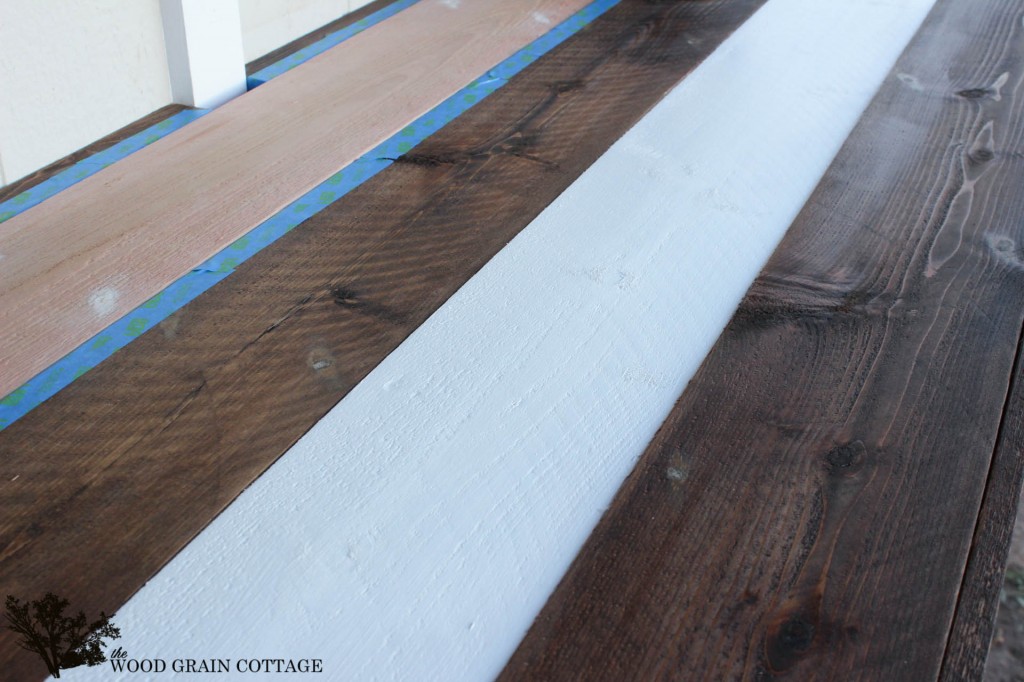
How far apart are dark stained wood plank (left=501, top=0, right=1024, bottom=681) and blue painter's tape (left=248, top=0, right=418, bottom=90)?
971 millimetres

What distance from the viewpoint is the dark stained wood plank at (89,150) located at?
135cm

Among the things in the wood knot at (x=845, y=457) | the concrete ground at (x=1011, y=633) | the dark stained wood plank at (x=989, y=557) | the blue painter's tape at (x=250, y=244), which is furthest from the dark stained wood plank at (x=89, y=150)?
the concrete ground at (x=1011, y=633)

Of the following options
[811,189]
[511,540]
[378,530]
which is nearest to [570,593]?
[511,540]

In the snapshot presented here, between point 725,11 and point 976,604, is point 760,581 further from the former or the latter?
point 725,11

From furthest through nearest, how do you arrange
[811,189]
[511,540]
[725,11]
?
[725,11]
[811,189]
[511,540]

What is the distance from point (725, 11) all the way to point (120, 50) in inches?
49.0

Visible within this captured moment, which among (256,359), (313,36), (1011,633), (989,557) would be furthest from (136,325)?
(1011,633)

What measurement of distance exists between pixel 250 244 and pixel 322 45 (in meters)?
0.75

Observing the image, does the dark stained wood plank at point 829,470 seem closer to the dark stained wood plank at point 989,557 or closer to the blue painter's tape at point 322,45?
the dark stained wood plank at point 989,557

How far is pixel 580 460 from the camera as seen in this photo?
3.04 feet

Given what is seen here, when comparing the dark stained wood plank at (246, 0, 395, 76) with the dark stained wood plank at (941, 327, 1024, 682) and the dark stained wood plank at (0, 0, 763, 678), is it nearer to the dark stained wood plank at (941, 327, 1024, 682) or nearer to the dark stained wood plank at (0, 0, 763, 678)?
the dark stained wood plank at (0, 0, 763, 678)

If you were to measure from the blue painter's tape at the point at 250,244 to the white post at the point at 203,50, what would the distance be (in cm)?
37

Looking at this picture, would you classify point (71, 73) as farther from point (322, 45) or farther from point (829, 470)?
point (829, 470)

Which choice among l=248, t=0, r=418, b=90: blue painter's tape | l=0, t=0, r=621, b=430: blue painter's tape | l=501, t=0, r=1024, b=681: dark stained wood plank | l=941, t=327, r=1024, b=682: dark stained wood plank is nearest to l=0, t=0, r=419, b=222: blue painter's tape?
l=248, t=0, r=418, b=90: blue painter's tape
